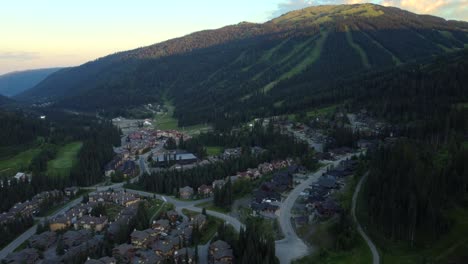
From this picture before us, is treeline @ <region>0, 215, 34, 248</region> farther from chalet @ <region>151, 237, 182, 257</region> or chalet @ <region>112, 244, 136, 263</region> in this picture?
chalet @ <region>151, 237, 182, 257</region>

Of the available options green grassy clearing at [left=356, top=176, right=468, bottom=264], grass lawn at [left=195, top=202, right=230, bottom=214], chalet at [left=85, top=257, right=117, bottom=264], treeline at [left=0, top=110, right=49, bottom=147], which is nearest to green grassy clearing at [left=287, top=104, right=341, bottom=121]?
grass lawn at [left=195, top=202, right=230, bottom=214]

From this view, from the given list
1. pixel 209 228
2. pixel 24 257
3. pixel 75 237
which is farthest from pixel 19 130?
pixel 209 228

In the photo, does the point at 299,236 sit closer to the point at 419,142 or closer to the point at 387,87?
the point at 419,142

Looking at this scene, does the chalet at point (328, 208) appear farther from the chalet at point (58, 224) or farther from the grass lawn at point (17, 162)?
the grass lawn at point (17, 162)

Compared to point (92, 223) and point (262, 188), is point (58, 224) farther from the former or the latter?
point (262, 188)

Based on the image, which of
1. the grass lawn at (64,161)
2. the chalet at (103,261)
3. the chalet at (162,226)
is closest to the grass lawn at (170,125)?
the grass lawn at (64,161)

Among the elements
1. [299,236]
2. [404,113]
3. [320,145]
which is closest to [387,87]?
[404,113]
